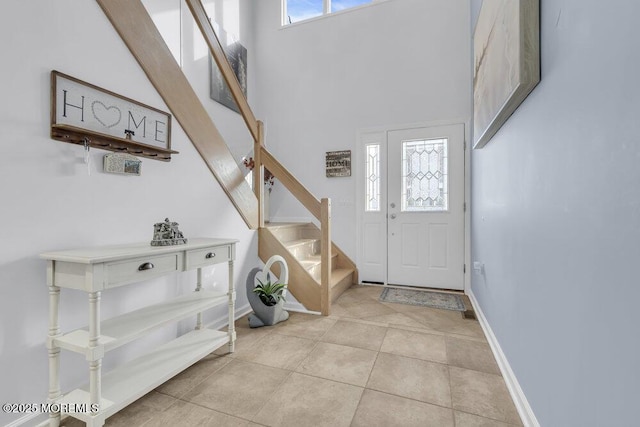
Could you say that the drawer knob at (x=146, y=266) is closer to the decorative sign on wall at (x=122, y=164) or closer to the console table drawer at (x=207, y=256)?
the console table drawer at (x=207, y=256)

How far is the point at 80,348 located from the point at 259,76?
422 centimetres

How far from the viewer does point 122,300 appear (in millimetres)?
1749

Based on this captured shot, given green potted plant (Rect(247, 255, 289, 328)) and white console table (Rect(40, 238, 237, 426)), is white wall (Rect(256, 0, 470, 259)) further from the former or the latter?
white console table (Rect(40, 238, 237, 426))

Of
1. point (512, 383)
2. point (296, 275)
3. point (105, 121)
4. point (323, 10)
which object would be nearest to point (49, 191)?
point (105, 121)

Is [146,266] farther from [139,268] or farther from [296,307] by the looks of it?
[296,307]

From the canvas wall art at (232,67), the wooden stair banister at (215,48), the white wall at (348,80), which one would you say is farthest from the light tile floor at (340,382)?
the canvas wall art at (232,67)

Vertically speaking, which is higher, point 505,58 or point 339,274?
point 505,58

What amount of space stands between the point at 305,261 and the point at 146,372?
75.5 inches

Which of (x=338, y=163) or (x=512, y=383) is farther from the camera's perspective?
(x=338, y=163)

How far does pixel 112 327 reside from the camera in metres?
1.49

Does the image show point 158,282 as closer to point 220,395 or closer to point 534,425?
point 220,395

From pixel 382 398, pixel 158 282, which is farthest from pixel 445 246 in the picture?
pixel 158 282

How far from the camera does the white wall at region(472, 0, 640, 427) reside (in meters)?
0.73

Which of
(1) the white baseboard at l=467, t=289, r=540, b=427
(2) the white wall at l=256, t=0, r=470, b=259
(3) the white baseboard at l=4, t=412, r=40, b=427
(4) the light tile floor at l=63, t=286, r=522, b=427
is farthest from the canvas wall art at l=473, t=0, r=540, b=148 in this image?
(3) the white baseboard at l=4, t=412, r=40, b=427
